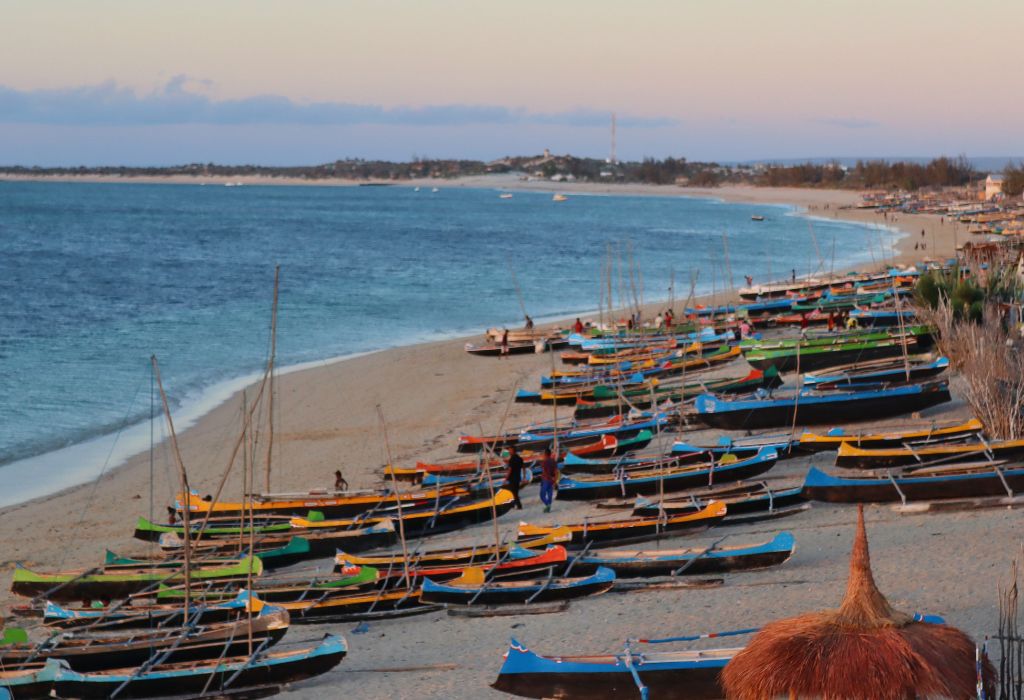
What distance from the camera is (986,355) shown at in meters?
15.1

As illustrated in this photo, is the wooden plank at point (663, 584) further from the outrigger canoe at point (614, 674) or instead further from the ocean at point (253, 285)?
the ocean at point (253, 285)

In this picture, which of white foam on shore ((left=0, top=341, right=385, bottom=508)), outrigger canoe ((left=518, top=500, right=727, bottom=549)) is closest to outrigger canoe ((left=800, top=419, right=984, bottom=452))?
outrigger canoe ((left=518, top=500, right=727, bottom=549))

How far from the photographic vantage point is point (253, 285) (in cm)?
4953

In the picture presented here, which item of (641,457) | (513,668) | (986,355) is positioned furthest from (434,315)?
(513,668)

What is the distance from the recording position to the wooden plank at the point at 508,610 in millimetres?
11008

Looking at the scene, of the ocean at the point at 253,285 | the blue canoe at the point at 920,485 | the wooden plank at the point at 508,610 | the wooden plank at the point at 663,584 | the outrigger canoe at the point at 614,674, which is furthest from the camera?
the ocean at the point at 253,285

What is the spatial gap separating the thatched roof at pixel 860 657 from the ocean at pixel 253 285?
14.3 m

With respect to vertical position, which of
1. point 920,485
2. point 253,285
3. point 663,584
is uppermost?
point 920,485

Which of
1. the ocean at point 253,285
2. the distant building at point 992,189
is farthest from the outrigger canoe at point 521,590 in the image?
the distant building at point 992,189

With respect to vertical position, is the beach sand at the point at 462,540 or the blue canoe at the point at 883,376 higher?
the blue canoe at the point at 883,376

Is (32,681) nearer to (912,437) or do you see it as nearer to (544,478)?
(544,478)

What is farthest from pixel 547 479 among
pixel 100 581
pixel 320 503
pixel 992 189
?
pixel 992 189

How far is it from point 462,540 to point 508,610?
113 inches

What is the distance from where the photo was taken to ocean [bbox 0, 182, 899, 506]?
2419 cm
